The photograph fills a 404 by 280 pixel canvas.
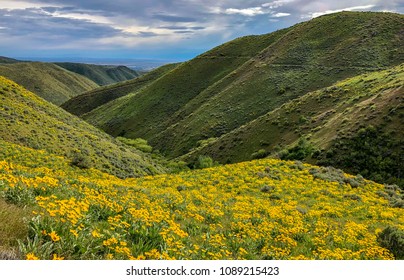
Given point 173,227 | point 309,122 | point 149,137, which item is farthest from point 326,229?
point 149,137

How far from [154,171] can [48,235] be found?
3446cm

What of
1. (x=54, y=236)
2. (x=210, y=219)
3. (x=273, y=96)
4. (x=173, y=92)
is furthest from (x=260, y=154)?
(x=173, y=92)

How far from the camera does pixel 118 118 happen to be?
10162cm

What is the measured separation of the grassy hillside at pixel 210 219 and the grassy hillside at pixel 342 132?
22.3 ft

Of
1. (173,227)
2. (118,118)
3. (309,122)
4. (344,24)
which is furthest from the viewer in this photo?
(118,118)

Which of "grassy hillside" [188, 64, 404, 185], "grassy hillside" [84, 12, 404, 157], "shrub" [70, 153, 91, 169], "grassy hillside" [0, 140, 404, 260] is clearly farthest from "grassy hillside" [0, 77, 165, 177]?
"grassy hillside" [84, 12, 404, 157]

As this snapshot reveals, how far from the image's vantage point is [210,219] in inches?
455

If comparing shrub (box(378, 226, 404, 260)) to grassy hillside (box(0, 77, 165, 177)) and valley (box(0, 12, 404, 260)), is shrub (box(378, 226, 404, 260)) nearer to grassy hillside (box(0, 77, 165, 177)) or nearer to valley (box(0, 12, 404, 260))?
valley (box(0, 12, 404, 260))

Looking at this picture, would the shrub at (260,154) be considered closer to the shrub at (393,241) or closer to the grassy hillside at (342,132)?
the grassy hillside at (342,132)

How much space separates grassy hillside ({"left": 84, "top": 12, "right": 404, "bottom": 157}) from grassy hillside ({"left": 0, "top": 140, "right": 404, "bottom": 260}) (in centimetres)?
4236

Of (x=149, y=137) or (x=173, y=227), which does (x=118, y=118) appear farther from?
(x=173, y=227)

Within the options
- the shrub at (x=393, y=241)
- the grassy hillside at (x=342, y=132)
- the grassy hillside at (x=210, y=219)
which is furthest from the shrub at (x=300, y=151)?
the shrub at (x=393, y=241)

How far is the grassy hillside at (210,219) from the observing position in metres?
5.89

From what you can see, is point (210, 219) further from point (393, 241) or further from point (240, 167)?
point (240, 167)
